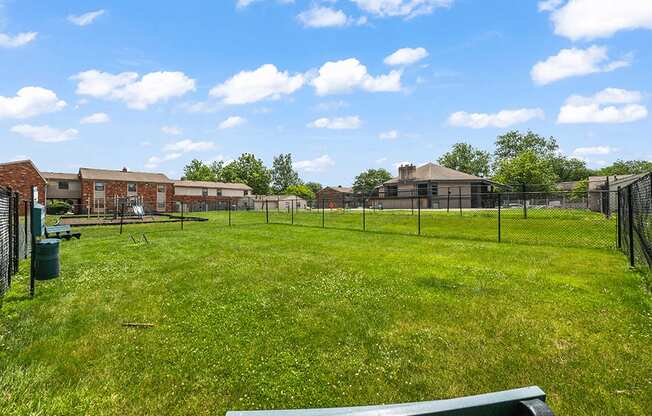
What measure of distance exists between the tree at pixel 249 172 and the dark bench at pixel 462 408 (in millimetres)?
83444

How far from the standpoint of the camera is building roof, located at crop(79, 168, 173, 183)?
4738 centimetres

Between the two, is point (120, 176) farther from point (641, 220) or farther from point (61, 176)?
point (641, 220)

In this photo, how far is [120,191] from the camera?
49156 millimetres

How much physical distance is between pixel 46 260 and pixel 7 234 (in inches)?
40.8

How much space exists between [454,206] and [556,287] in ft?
150

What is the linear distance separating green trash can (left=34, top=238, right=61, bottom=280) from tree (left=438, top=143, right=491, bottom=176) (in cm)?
8953

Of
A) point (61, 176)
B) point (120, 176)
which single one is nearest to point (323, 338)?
point (120, 176)

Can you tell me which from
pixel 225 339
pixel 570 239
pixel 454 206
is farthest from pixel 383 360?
pixel 454 206

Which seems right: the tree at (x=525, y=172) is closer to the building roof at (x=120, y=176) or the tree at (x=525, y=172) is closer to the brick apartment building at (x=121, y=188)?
the brick apartment building at (x=121, y=188)

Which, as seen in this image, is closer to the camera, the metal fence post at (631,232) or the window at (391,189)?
the metal fence post at (631,232)

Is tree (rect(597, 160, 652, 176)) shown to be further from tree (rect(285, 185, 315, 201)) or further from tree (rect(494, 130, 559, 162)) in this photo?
tree (rect(285, 185, 315, 201))

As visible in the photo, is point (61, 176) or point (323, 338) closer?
point (323, 338)

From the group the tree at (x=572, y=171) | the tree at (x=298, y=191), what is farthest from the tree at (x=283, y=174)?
the tree at (x=572, y=171)

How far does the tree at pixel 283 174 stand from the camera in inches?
3976
